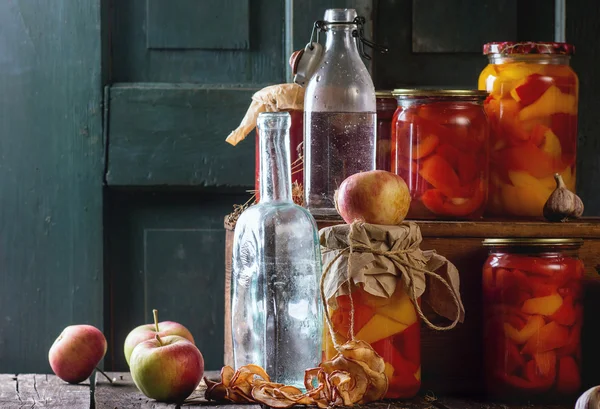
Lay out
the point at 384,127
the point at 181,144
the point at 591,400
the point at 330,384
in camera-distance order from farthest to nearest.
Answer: the point at 181,144 < the point at 384,127 < the point at 330,384 < the point at 591,400

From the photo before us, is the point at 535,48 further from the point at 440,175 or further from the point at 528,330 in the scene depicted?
the point at 528,330

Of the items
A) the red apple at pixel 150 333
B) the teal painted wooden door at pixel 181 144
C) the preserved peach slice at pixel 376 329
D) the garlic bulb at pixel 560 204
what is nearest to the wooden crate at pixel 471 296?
the garlic bulb at pixel 560 204

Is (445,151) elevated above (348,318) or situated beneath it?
elevated above

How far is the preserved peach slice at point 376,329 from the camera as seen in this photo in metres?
1.19

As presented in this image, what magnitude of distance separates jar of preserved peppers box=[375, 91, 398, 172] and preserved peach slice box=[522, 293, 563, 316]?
38 centimetres

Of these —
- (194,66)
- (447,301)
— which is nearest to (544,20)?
(194,66)

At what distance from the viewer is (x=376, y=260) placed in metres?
1.18

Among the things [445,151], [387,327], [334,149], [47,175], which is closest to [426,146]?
[445,151]

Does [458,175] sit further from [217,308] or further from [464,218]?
[217,308]

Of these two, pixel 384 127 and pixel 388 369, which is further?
pixel 384 127

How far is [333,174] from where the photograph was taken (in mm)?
1403

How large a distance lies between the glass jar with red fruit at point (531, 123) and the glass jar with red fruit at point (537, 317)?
Answer: 0.18 m

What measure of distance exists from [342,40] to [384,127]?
154 millimetres

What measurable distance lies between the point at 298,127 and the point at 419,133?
0.78ft
